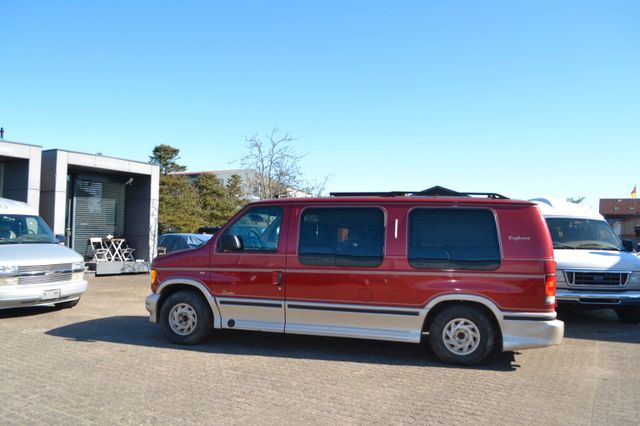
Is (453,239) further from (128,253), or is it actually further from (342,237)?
(128,253)

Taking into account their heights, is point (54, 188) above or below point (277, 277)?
above

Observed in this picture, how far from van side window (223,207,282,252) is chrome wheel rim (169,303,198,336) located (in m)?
1.22

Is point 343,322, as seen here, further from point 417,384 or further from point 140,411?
point 140,411

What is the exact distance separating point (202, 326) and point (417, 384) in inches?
126

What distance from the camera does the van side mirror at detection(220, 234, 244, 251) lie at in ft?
23.0

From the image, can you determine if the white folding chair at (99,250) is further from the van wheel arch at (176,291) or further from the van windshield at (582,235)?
the van windshield at (582,235)

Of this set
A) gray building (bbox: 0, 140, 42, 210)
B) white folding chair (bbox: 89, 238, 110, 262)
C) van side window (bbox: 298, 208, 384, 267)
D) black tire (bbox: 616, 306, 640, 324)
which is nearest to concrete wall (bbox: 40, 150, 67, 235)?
gray building (bbox: 0, 140, 42, 210)

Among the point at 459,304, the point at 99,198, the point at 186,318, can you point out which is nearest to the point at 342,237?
the point at 459,304

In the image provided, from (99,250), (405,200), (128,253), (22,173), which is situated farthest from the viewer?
(128,253)

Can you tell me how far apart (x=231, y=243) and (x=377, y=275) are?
2.05 m

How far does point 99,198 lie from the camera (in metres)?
19.1

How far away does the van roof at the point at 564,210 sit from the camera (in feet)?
35.4

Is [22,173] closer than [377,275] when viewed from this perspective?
No

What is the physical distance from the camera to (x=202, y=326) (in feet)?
23.8
